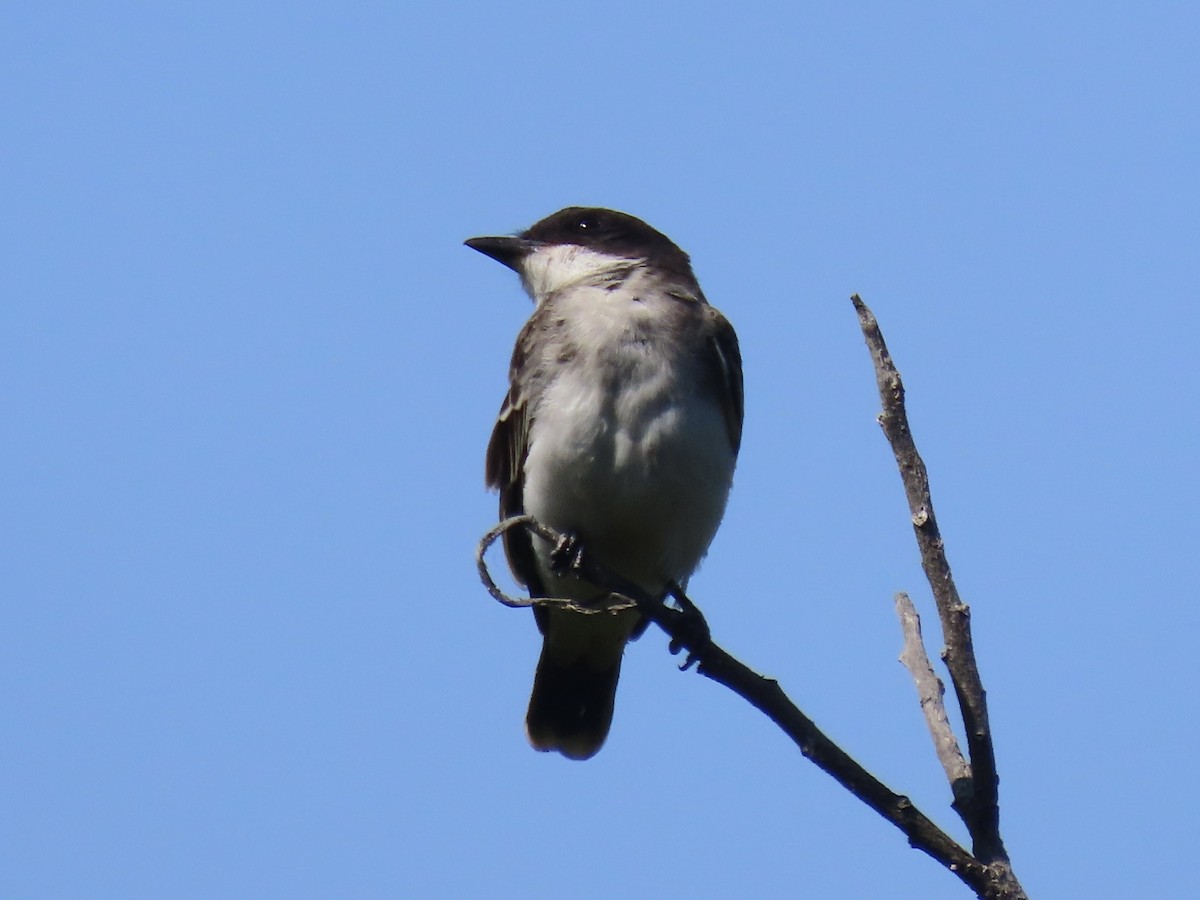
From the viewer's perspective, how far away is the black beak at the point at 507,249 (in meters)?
7.95

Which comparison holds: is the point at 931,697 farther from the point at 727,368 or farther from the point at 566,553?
the point at 727,368

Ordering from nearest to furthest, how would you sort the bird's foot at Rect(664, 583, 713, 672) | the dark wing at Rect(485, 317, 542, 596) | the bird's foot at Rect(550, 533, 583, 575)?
the bird's foot at Rect(664, 583, 713, 672) < the bird's foot at Rect(550, 533, 583, 575) < the dark wing at Rect(485, 317, 542, 596)

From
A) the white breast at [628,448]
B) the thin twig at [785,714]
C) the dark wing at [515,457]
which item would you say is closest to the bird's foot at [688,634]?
the thin twig at [785,714]

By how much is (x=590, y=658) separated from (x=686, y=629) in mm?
1632

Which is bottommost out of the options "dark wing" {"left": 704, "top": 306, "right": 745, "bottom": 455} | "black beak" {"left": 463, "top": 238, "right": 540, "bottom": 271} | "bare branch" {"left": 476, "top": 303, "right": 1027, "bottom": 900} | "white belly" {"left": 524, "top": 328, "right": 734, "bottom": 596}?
"bare branch" {"left": 476, "top": 303, "right": 1027, "bottom": 900}

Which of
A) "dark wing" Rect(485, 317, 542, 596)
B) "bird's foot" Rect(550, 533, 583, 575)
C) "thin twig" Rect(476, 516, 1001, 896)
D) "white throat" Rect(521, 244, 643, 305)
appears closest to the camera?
"thin twig" Rect(476, 516, 1001, 896)

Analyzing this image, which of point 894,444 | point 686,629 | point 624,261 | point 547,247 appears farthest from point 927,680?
point 547,247

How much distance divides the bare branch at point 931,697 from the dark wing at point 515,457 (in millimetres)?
2320

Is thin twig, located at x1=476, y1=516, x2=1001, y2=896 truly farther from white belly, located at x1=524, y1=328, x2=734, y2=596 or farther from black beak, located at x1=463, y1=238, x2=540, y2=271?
black beak, located at x1=463, y1=238, x2=540, y2=271

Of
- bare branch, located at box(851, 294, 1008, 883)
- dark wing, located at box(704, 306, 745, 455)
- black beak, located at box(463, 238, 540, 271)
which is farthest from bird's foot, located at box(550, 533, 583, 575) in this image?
black beak, located at box(463, 238, 540, 271)

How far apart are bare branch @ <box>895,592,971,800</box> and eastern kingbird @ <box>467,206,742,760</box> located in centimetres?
173

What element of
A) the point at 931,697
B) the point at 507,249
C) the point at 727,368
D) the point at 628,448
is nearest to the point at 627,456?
the point at 628,448

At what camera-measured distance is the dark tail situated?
7121mm

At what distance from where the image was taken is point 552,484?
20.4 feet
